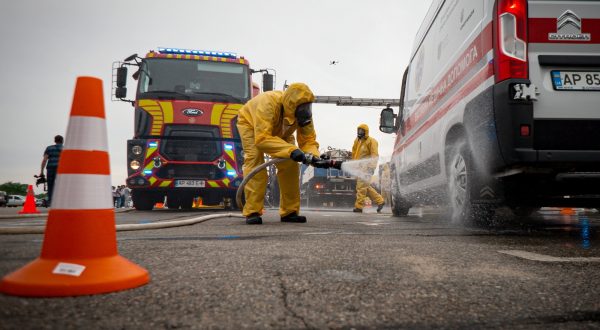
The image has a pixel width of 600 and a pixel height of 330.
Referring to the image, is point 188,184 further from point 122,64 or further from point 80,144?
point 80,144

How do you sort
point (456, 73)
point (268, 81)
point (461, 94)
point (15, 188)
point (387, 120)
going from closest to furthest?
point (461, 94) → point (456, 73) → point (387, 120) → point (268, 81) → point (15, 188)

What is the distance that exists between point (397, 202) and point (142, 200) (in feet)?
19.1

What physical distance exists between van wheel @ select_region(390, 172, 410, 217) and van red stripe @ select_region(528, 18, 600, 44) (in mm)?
4147

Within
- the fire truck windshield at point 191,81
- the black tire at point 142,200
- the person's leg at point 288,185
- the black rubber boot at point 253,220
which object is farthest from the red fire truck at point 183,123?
the black rubber boot at point 253,220

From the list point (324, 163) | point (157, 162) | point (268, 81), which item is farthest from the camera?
point (268, 81)

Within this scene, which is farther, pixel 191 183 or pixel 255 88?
pixel 255 88

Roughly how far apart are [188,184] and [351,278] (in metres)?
7.38

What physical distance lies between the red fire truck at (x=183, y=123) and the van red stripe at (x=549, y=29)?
6279 mm

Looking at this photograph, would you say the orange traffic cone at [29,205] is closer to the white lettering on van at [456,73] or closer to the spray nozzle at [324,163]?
the spray nozzle at [324,163]

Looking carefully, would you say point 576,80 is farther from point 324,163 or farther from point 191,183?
point 191,183

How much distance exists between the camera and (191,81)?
28.8ft

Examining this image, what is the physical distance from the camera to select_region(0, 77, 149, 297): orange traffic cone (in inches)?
56.4

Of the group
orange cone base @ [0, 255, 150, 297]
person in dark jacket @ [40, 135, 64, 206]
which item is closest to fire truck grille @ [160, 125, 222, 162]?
person in dark jacket @ [40, 135, 64, 206]

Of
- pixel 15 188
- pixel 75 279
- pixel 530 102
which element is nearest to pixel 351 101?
pixel 530 102
